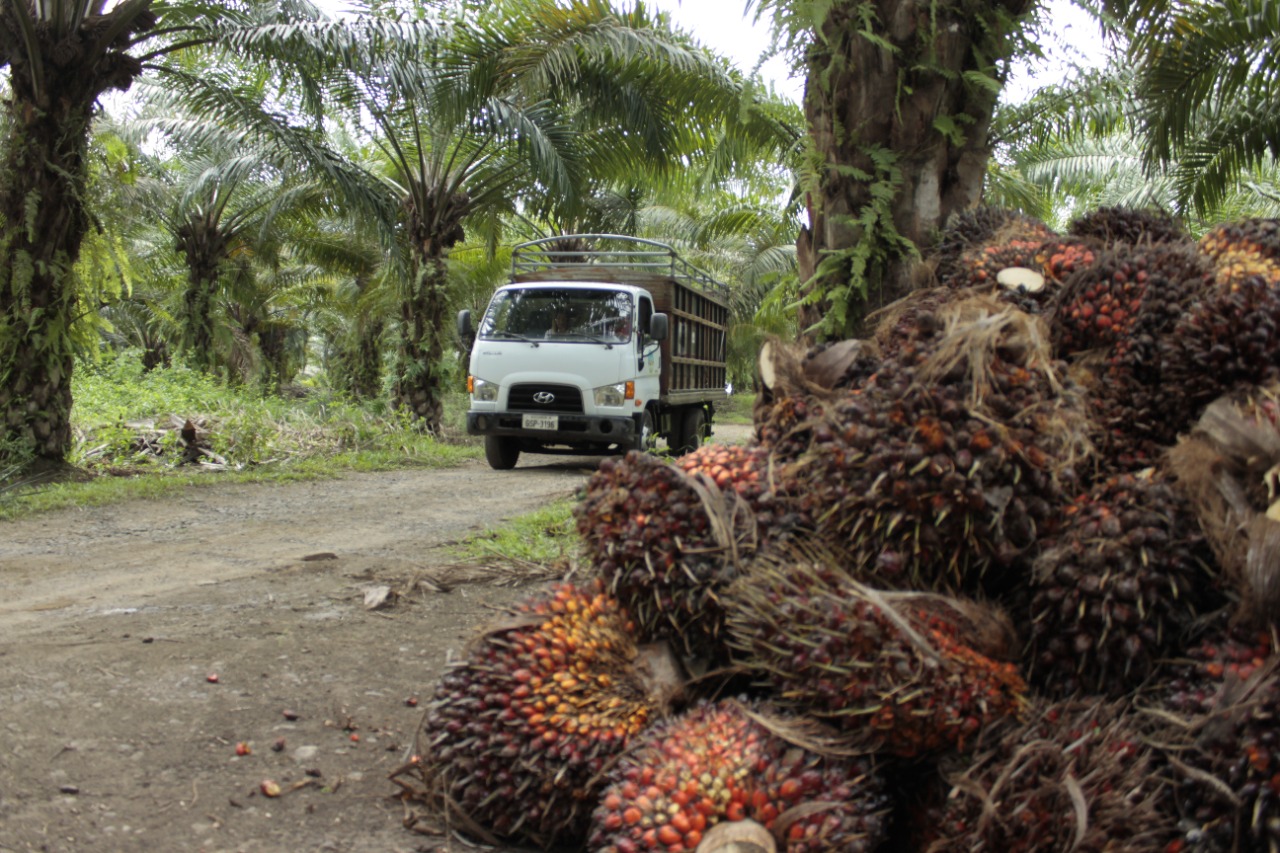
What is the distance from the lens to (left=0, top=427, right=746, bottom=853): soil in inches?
93.4

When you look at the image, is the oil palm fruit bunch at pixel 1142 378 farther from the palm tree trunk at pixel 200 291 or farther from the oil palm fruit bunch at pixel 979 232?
the palm tree trunk at pixel 200 291

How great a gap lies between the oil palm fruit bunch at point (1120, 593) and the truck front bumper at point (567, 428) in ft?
28.5

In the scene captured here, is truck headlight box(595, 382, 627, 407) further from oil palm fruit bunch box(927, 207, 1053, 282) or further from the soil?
oil palm fruit bunch box(927, 207, 1053, 282)

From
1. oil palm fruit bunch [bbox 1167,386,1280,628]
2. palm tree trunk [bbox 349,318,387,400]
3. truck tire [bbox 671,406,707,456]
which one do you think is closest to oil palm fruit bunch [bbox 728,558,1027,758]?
oil palm fruit bunch [bbox 1167,386,1280,628]

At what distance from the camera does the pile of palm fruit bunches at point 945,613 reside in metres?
1.61

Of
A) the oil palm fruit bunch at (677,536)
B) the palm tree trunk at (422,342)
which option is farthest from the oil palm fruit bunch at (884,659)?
the palm tree trunk at (422,342)

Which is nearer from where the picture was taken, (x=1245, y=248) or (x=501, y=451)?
(x=1245, y=248)

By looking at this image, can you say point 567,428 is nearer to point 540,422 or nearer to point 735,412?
point 540,422

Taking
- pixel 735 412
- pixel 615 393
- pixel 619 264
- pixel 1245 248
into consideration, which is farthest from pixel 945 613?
pixel 735 412

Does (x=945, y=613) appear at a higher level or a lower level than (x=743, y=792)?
higher

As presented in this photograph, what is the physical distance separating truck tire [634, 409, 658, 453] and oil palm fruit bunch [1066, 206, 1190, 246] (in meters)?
7.99

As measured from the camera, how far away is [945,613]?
178 centimetres

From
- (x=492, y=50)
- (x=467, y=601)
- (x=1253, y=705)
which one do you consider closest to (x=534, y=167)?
(x=492, y=50)

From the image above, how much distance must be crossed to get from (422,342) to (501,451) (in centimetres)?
397
